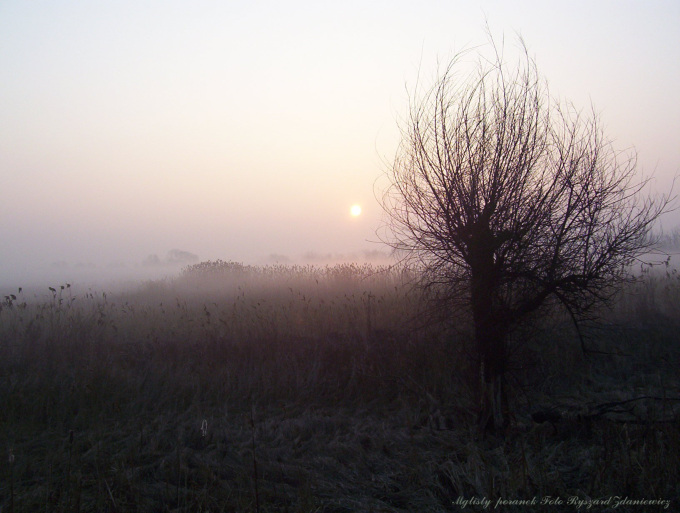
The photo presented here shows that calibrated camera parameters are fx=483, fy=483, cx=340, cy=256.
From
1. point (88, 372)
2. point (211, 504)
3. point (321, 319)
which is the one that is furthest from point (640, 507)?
point (88, 372)

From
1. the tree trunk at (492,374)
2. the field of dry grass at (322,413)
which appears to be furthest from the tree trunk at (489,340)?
the field of dry grass at (322,413)

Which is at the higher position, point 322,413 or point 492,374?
point 492,374

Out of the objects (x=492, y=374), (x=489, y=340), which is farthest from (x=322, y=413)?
(x=489, y=340)

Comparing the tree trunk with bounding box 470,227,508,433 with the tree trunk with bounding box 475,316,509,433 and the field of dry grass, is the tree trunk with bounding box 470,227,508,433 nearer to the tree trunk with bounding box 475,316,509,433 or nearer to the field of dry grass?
the tree trunk with bounding box 475,316,509,433

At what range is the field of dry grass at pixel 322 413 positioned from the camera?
4.54 metres

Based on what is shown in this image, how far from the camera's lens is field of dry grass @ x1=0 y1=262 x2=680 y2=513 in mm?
4543

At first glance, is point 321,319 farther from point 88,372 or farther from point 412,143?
point 412,143

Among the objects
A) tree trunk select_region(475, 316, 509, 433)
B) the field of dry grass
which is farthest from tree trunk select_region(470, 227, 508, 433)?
the field of dry grass

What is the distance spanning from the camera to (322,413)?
7191 millimetres

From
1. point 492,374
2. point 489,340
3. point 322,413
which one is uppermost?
point 489,340

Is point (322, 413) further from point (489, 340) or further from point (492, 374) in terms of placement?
point (489, 340)

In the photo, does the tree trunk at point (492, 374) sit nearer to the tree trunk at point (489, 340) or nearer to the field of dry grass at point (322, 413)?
the tree trunk at point (489, 340)

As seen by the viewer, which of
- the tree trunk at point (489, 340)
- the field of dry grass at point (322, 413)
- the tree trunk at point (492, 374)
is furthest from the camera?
the tree trunk at point (492, 374)

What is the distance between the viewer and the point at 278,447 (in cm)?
593
